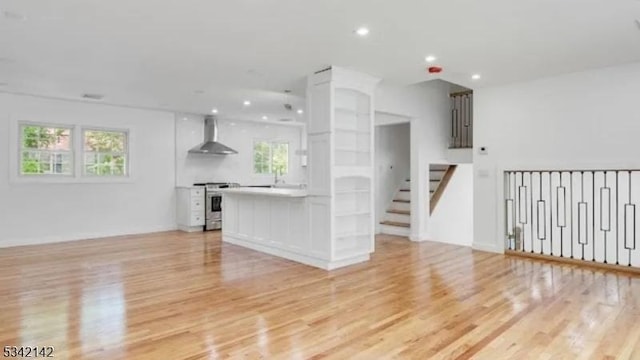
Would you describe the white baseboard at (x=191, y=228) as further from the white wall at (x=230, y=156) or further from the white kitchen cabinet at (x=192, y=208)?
the white wall at (x=230, y=156)

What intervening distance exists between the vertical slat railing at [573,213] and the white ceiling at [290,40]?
66.1 inches

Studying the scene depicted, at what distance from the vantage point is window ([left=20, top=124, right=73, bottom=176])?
22.0 ft

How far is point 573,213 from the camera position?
5.89 m

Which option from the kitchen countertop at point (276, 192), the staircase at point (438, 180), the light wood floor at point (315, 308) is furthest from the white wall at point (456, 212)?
the kitchen countertop at point (276, 192)

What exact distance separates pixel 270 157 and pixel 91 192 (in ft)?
13.8

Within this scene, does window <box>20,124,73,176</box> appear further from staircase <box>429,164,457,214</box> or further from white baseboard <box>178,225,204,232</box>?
staircase <box>429,164,457,214</box>

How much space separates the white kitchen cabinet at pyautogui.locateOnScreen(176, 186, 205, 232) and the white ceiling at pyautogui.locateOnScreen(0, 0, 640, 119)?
279cm

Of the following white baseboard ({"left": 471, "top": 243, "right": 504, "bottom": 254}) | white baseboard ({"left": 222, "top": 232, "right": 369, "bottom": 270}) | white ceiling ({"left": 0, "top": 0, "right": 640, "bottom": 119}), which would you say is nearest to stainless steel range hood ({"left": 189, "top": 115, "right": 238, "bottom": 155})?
white ceiling ({"left": 0, "top": 0, "right": 640, "bottom": 119})

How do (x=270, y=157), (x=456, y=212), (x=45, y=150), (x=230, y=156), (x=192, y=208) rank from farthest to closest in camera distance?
(x=270, y=157)
(x=230, y=156)
(x=192, y=208)
(x=456, y=212)
(x=45, y=150)

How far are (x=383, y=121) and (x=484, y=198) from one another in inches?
90.1

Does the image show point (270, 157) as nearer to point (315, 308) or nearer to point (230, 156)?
Result: point (230, 156)

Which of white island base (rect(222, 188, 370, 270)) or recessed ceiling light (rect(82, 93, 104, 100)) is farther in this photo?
recessed ceiling light (rect(82, 93, 104, 100))

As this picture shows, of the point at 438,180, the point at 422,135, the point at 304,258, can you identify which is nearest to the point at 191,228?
the point at 304,258

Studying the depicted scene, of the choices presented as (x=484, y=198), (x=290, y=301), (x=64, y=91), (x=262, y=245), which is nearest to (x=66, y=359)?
(x=290, y=301)
